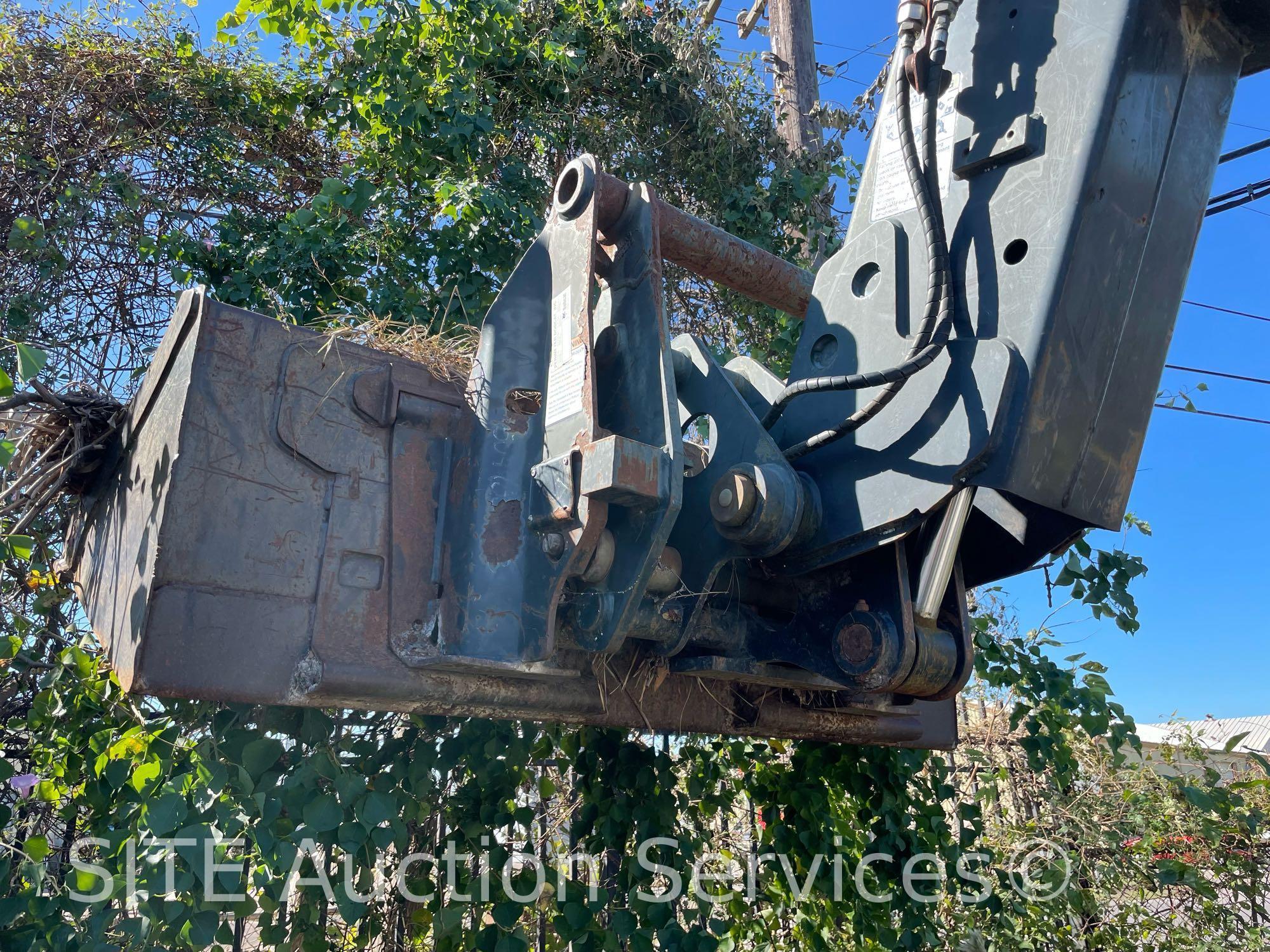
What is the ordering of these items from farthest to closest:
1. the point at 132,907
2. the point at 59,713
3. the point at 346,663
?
the point at 59,713 → the point at 132,907 → the point at 346,663

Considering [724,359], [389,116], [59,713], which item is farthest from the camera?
[724,359]

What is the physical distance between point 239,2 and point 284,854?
4.81 metres

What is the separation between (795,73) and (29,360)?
723 centimetres

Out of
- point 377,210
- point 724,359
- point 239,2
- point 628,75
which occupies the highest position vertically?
point 628,75

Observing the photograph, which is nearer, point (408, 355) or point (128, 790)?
point (128, 790)

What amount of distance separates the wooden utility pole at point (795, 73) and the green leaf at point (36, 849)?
625 cm

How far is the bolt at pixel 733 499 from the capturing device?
221cm

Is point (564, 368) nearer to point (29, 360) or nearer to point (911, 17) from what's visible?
point (29, 360)

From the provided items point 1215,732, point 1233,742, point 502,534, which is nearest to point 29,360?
point 502,534

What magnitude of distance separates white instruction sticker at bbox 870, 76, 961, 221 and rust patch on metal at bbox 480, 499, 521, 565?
3.80 feet

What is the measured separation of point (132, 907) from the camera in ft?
7.23

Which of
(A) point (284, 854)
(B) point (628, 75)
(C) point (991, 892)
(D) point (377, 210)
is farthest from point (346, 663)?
(B) point (628, 75)

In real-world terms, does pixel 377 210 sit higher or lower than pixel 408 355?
higher

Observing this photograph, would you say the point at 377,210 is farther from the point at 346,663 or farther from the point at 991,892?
the point at 991,892
